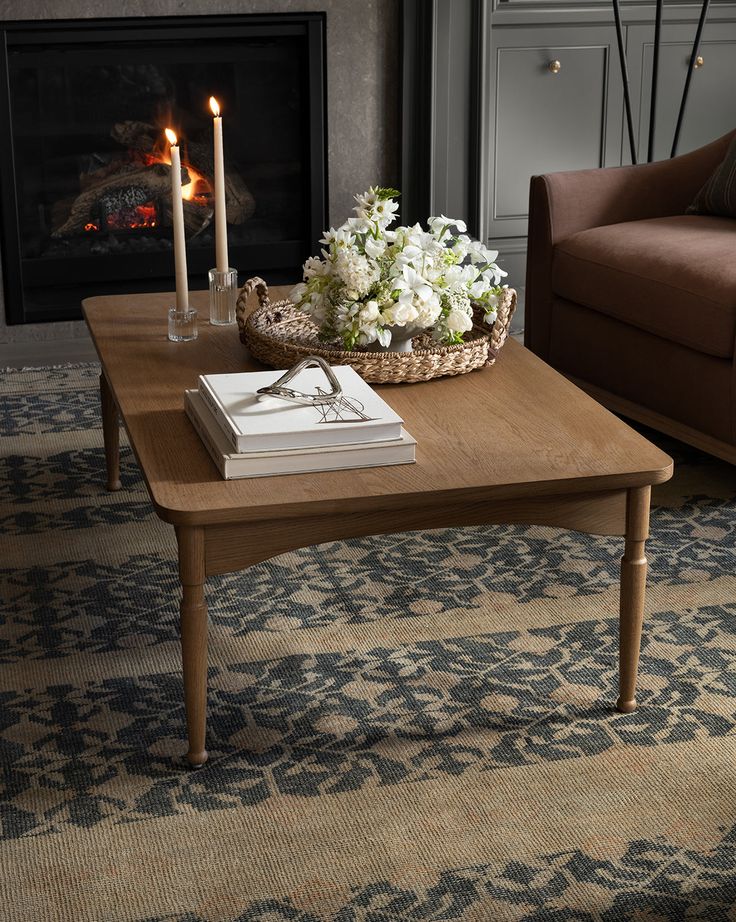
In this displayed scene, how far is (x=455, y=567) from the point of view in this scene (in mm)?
2404

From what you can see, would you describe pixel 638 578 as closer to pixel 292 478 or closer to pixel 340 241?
pixel 292 478

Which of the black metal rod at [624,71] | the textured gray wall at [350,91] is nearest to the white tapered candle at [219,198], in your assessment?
the textured gray wall at [350,91]

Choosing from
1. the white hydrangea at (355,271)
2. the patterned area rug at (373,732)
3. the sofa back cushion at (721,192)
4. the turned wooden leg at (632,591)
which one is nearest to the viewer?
the patterned area rug at (373,732)

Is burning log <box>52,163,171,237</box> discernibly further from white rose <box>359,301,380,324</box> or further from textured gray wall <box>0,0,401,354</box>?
white rose <box>359,301,380,324</box>

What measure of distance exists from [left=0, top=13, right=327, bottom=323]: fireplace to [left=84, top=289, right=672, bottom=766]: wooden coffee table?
2.15 m

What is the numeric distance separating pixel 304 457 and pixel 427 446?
0.70 feet

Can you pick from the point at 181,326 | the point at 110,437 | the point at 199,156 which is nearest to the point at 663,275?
the point at 181,326

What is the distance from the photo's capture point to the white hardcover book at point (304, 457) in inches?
66.4

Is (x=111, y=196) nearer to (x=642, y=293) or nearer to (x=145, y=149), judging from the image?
(x=145, y=149)

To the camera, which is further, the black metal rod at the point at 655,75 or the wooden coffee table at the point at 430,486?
the black metal rod at the point at 655,75

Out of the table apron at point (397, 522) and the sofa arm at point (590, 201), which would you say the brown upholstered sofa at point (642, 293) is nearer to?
the sofa arm at point (590, 201)

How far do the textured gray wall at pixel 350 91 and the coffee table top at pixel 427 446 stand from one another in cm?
189

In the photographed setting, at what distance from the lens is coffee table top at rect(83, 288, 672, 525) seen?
1646 mm

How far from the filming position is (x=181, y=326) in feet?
7.74
